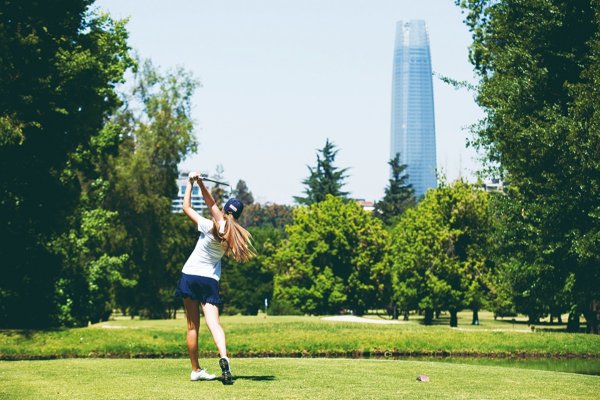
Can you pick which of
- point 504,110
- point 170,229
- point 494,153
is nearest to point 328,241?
point 170,229

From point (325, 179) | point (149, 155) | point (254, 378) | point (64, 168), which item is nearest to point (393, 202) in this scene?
point (325, 179)

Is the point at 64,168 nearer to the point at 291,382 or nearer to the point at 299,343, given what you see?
the point at 299,343

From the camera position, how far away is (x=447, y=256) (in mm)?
68500

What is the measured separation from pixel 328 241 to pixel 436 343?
4323cm

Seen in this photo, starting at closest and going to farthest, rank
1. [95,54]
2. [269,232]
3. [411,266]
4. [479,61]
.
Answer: [95,54] → [479,61] → [411,266] → [269,232]

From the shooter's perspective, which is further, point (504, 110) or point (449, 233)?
point (449, 233)

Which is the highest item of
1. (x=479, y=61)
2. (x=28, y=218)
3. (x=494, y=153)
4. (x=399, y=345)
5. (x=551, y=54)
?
(x=479, y=61)

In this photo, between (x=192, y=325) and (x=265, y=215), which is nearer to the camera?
(x=192, y=325)

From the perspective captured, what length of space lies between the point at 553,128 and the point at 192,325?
18.8 metres

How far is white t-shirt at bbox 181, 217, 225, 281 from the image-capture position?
12.3m

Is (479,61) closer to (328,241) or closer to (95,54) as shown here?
(95,54)

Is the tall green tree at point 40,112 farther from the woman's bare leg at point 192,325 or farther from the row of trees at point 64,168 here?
the woman's bare leg at point 192,325

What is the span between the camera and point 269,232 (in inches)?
3979

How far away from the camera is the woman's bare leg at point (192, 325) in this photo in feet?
41.0
